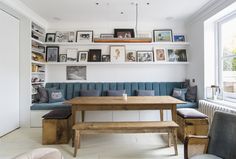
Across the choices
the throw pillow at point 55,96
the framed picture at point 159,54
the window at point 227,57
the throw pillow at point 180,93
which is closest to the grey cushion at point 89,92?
Answer: the throw pillow at point 55,96

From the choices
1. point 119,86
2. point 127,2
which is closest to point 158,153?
point 119,86

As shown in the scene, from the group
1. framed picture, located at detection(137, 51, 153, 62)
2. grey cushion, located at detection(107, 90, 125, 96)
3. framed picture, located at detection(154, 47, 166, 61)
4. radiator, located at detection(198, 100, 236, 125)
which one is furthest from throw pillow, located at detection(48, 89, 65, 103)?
radiator, located at detection(198, 100, 236, 125)

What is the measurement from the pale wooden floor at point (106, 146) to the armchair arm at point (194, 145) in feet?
2.40

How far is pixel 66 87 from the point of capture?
4.98m

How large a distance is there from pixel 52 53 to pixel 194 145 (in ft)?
14.0

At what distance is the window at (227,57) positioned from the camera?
367 centimetres

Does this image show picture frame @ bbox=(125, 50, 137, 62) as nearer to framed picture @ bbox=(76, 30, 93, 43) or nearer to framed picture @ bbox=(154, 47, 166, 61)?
framed picture @ bbox=(154, 47, 166, 61)

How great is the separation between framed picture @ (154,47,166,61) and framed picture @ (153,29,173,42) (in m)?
0.24

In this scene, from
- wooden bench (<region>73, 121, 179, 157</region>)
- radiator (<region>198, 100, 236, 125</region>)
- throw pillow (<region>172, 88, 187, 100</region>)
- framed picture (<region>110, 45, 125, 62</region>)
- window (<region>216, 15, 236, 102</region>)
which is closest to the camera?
wooden bench (<region>73, 121, 179, 157</region>)

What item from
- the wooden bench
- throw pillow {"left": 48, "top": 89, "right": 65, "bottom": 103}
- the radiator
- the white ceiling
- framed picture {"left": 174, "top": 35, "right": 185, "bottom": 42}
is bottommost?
the wooden bench

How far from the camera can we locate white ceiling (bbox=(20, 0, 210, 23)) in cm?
380

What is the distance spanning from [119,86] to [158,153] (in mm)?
2416

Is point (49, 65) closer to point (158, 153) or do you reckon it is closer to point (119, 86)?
point (119, 86)

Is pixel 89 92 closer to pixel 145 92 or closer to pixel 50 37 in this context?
pixel 145 92
